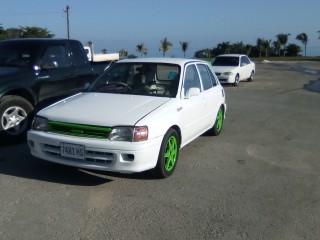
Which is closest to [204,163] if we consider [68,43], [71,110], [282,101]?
[71,110]

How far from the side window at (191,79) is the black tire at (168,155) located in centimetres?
86

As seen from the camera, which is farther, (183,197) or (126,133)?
(126,133)

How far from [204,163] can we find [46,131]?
2334 mm

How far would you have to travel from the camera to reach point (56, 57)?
8023 millimetres

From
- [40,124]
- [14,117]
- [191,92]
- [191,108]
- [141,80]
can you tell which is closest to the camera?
[40,124]

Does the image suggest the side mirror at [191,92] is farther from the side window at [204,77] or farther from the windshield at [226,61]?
the windshield at [226,61]

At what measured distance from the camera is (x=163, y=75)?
654 cm

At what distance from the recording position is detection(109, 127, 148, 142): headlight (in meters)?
4.91

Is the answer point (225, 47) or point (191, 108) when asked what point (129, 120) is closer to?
point (191, 108)

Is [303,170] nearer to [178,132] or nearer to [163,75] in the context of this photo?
[178,132]

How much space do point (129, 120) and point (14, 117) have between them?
9.58 feet

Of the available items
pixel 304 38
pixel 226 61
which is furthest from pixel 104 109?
pixel 304 38

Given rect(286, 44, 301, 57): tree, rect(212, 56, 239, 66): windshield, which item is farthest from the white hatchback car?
rect(286, 44, 301, 57): tree

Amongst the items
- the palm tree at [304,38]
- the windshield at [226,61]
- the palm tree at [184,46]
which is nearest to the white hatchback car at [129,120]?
the windshield at [226,61]
